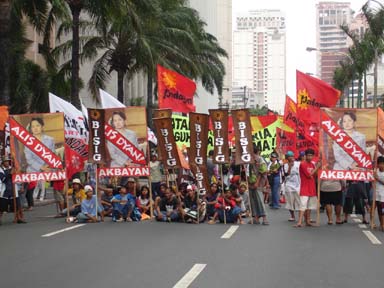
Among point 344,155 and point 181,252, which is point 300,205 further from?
point 181,252

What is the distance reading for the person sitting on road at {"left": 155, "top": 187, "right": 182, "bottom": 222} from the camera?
54.2 feet

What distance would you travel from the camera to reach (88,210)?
54.1 ft

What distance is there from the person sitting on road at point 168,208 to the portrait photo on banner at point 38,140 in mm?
2645

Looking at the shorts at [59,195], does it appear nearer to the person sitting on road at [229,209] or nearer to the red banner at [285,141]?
the person sitting on road at [229,209]

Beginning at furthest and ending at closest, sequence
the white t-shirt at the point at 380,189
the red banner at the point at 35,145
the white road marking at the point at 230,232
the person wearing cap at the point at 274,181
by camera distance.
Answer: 1. the person wearing cap at the point at 274,181
2. the red banner at the point at 35,145
3. the white t-shirt at the point at 380,189
4. the white road marking at the point at 230,232

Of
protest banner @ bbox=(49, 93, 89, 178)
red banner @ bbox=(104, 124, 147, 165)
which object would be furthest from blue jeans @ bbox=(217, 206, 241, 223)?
protest banner @ bbox=(49, 93, 89, 178)

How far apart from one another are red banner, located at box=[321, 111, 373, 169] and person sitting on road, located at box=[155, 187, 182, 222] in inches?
151

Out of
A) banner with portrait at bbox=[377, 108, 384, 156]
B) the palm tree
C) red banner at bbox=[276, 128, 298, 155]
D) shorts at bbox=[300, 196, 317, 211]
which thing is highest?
the palm tree

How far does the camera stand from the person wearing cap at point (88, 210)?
16.4 meters

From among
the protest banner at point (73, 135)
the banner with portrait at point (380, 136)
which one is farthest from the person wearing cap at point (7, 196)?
the banner with portrait at point (380, 136)

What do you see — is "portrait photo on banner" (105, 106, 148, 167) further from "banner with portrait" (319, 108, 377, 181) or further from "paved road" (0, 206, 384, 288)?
"banner with portrait" (319, 108, 377, 181)

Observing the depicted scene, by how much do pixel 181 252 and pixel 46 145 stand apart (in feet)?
22.0

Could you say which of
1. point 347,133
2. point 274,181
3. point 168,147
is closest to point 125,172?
point 168,147

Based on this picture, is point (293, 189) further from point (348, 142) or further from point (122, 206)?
point (122, 206)
